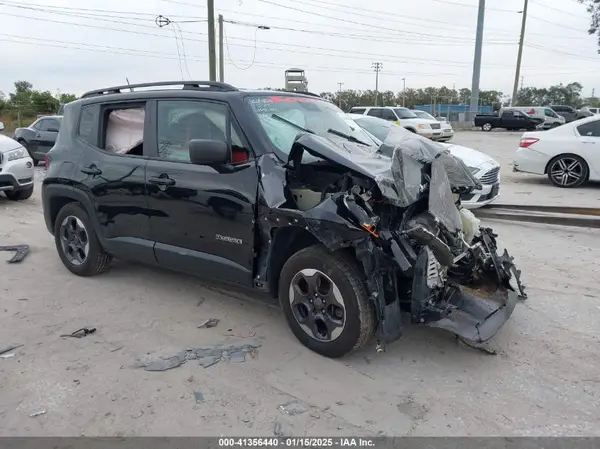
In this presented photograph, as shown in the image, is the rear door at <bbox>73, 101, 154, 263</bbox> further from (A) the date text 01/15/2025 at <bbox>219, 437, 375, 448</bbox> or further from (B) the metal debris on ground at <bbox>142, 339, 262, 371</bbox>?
(A) the date text 01/15/2025 at <bbox>219, 437, 375, 448</bbox>

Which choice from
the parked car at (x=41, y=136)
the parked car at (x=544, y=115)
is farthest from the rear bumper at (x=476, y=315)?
the parked car at (x=544, y=115)

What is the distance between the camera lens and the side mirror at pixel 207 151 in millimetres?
3588

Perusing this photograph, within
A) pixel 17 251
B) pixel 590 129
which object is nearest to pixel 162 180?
pixel 17 251

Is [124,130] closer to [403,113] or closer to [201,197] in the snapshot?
[201,197]

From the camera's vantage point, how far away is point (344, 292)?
3.27 m

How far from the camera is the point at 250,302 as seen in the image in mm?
4562

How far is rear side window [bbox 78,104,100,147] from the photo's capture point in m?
4.95

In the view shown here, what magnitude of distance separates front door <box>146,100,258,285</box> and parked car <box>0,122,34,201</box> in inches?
243

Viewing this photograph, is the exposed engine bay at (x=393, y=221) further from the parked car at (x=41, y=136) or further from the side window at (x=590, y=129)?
the parked car at (x=41, y=136)

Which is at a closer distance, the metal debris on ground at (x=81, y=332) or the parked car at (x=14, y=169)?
the metal debris on ground at (x=81, y=332)

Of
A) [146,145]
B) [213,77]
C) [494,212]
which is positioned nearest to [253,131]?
[146,145]

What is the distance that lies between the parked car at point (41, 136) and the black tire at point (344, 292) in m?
13.5

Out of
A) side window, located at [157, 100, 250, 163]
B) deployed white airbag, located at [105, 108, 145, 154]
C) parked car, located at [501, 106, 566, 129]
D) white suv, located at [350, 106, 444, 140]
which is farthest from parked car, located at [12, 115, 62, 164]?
→ parked car, located at [501, 106, 566, 129]

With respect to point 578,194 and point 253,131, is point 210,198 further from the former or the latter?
point 578,194
